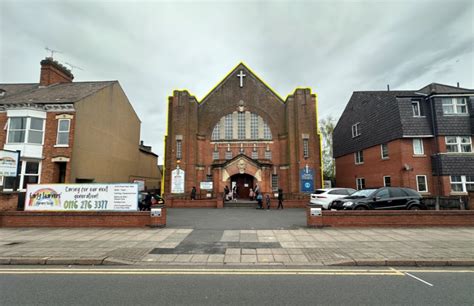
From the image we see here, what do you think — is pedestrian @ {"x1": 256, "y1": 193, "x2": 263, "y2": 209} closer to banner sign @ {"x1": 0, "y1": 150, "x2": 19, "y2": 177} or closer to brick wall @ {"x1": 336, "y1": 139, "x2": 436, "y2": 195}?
brick wall @ {"x1": 336, "y1": 139, "x2": 436, "y2": 195}

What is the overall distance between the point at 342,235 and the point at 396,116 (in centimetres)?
1709

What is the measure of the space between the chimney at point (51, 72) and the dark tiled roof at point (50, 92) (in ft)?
2.79

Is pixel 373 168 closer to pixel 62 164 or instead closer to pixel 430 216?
pixel 430 216

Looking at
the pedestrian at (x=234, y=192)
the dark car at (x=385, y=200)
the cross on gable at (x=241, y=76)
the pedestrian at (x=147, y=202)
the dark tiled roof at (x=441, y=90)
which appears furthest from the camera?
the cross on gable at (x=241, y=76)

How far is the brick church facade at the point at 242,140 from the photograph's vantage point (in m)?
23.8

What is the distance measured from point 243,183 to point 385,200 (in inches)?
595

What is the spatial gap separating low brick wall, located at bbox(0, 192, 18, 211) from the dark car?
55.4ft

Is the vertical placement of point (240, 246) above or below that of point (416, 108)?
below

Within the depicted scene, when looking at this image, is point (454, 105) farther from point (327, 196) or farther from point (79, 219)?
point (79, 219)

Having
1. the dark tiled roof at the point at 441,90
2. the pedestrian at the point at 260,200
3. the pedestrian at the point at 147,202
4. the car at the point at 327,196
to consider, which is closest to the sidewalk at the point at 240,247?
the pedestrian at the point at 147,202

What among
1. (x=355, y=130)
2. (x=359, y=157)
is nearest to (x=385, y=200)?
(x=359, y=157)

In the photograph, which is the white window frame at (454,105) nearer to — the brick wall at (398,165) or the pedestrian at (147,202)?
the brick wall at (398,165)

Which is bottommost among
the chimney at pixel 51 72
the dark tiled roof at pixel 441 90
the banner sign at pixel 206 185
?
the banner sign at pixel 206 185

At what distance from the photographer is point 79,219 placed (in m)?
10.9
